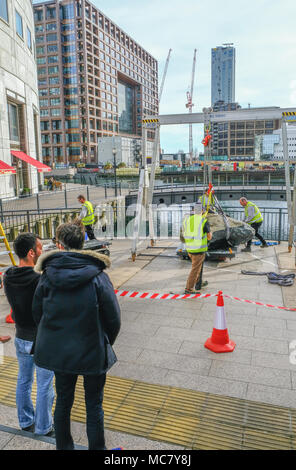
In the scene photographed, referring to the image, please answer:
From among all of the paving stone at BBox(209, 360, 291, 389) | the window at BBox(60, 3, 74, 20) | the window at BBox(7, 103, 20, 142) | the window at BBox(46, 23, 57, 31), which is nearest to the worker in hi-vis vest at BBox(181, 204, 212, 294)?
the paving stone at BBox(209, 360, 291, 389)

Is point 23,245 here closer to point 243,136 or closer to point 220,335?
point 220,335

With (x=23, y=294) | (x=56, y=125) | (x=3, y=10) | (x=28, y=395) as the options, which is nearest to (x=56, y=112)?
(x=56, y=125)

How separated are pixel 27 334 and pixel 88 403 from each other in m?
0.90

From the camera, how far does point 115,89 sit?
4400 inches

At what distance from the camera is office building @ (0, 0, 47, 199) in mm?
22672

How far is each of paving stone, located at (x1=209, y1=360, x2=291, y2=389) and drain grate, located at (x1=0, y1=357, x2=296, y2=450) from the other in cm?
48

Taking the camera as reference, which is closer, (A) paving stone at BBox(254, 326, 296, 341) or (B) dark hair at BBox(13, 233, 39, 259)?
(B) dark hair at BBox(13, 233, 39, 259)

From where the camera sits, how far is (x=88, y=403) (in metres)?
2.78

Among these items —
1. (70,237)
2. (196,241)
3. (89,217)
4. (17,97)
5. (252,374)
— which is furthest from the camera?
(17,97)

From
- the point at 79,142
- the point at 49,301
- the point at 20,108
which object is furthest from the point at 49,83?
the point at 49,301

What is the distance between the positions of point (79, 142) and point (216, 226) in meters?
91.5

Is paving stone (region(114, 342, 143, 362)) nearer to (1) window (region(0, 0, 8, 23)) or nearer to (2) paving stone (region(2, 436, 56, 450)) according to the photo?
(2) paving stone (region(2, 436, 56, 450))

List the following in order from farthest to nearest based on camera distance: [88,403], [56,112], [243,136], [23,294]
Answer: [243,136] < [56,112] < [23,294] < [88,403]

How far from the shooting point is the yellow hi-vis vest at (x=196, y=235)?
23.3ft
